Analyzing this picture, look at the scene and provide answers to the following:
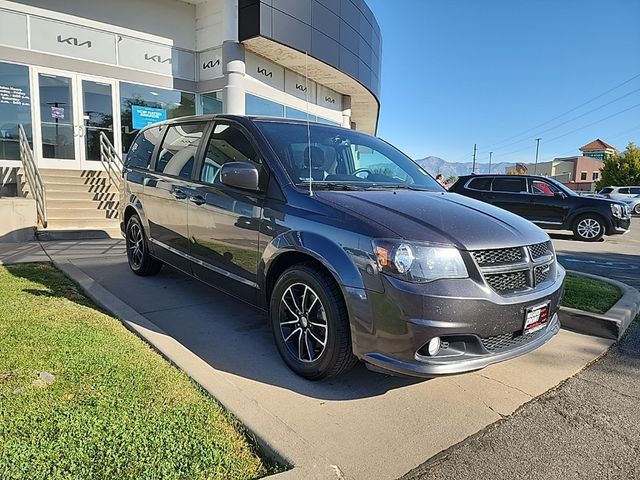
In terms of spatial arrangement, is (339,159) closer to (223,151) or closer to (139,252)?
(223,151)

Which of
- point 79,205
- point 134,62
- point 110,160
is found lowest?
point 79,205

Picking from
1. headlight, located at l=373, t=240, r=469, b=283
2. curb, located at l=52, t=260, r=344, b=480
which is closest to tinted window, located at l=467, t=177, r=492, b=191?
curb, located at l=52, t=260, r=344, b=480

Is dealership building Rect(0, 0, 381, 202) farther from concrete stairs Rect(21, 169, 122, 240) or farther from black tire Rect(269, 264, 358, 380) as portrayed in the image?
black tire Rect(269, 264, 358, 380)

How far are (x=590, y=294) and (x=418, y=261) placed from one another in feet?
11.9

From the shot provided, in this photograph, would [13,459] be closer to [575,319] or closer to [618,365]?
[618,365]

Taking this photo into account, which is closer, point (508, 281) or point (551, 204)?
point (508, 281)

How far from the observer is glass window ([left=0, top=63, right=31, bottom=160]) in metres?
11.0

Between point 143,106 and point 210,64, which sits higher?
point 210,64

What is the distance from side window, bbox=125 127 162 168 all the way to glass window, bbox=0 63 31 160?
721cm

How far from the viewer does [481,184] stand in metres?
13.4

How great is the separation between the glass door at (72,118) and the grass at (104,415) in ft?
31.8

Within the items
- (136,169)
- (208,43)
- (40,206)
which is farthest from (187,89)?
(136,169)

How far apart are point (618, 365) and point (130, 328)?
13.4 ft

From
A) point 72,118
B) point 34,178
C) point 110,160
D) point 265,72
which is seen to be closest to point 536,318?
point 34,178
